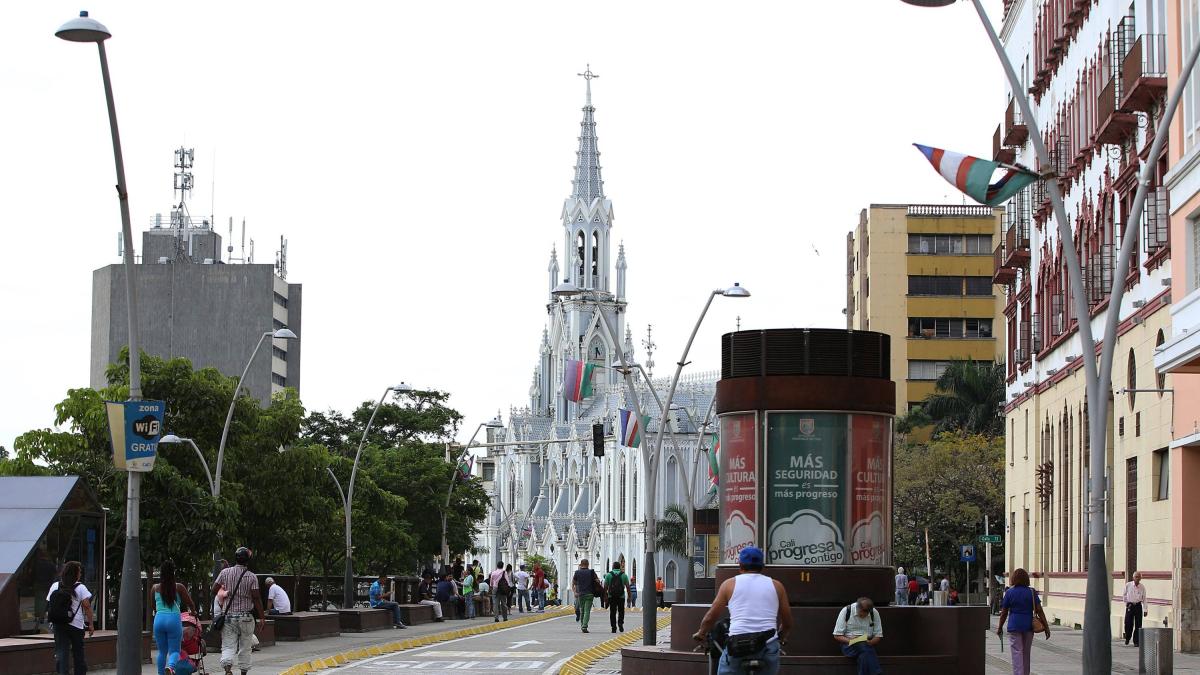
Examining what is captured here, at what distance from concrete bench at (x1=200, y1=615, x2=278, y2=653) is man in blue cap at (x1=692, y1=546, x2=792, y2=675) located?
56.5 ft

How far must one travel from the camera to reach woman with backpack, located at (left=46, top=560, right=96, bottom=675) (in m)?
21.0

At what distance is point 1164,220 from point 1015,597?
1636 cm

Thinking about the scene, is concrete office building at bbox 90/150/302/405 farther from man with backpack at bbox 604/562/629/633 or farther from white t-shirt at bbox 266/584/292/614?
white t-shirt at bbox 266/584/292/614

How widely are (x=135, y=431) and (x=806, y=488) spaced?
7.74m

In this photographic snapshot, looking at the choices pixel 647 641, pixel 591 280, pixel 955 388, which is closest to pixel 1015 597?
pixel 647 641

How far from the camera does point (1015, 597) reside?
22203mm

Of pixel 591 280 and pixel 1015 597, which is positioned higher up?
pixel 591 280

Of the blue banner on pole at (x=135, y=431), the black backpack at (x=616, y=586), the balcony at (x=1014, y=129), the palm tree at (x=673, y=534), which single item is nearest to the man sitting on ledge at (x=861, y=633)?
the blue banner on pole at (x=135, y=431)

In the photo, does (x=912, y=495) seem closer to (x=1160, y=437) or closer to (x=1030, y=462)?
(x=1030, y=462)

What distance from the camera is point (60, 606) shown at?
828 inches

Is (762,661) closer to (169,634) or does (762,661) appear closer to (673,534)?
(169,634)

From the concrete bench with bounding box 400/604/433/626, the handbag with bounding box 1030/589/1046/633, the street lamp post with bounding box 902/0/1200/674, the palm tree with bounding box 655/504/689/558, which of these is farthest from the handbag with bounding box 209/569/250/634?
the palm tree with bounding box 655/504/689/558

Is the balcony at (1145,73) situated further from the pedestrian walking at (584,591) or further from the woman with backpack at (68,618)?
the woman with backpack at (68,618)

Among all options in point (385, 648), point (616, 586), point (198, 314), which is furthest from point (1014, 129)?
point (198, 314)
